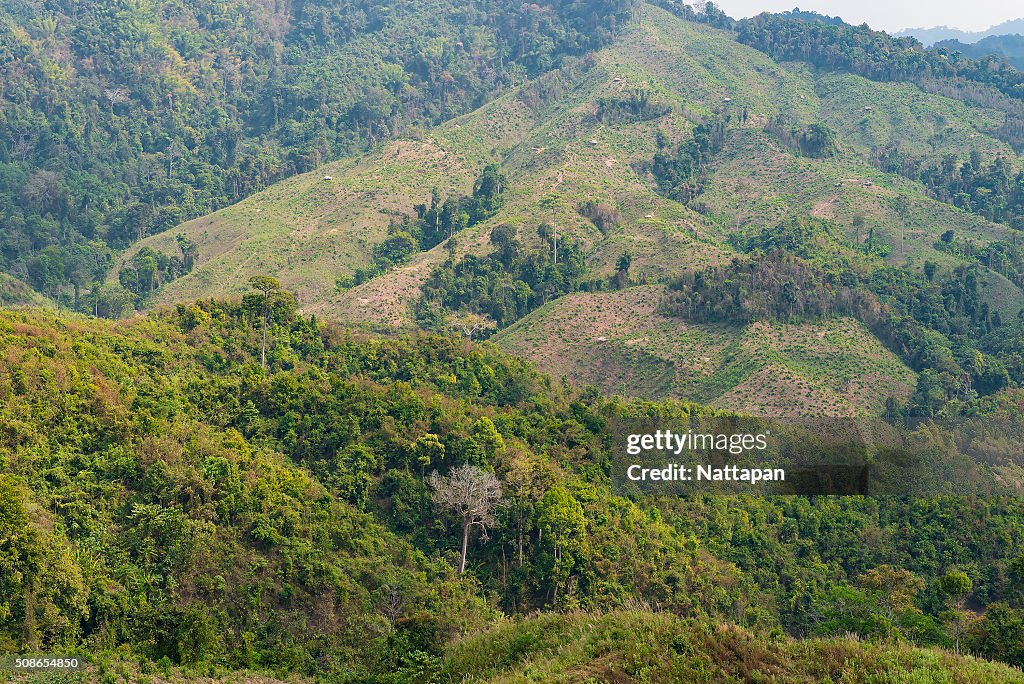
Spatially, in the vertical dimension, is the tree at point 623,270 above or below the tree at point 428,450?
above

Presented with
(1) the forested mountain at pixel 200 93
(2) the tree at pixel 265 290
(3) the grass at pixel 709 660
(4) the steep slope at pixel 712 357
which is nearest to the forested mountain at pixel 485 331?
(3) the grass at pixel 709 660

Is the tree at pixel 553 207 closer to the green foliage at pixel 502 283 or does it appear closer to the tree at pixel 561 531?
the green foliage at pixel 502 283

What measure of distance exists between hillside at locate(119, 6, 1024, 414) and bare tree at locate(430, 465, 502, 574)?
2931 cm

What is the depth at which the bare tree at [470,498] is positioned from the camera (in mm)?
39094

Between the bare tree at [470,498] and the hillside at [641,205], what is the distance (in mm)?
29314

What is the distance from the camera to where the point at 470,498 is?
129 ft

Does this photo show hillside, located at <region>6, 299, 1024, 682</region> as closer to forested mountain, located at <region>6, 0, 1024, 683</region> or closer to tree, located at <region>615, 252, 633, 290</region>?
forested mountain, located at <region>6, 0, 1024, 683</region>

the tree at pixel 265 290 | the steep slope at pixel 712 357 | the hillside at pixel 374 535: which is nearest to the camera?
the hillside at pixel 374 535

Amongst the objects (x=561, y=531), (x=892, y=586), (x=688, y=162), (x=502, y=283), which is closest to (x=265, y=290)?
(x=561, y=531)

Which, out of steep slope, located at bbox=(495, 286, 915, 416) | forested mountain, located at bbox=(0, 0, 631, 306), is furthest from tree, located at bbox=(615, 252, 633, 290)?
forested mountain, located at bbox=(0, 0, 631, 306)

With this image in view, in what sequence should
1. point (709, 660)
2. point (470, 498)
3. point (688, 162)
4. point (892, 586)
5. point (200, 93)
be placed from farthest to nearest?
point (200, 93) < point (688, 162) < point (892, 586) < point (470, 498) < point (709, 660)

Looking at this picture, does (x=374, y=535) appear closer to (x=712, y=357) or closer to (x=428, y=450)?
(x=428, y=450)

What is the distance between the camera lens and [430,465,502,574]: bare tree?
39094 mm

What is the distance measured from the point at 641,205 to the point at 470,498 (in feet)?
210
